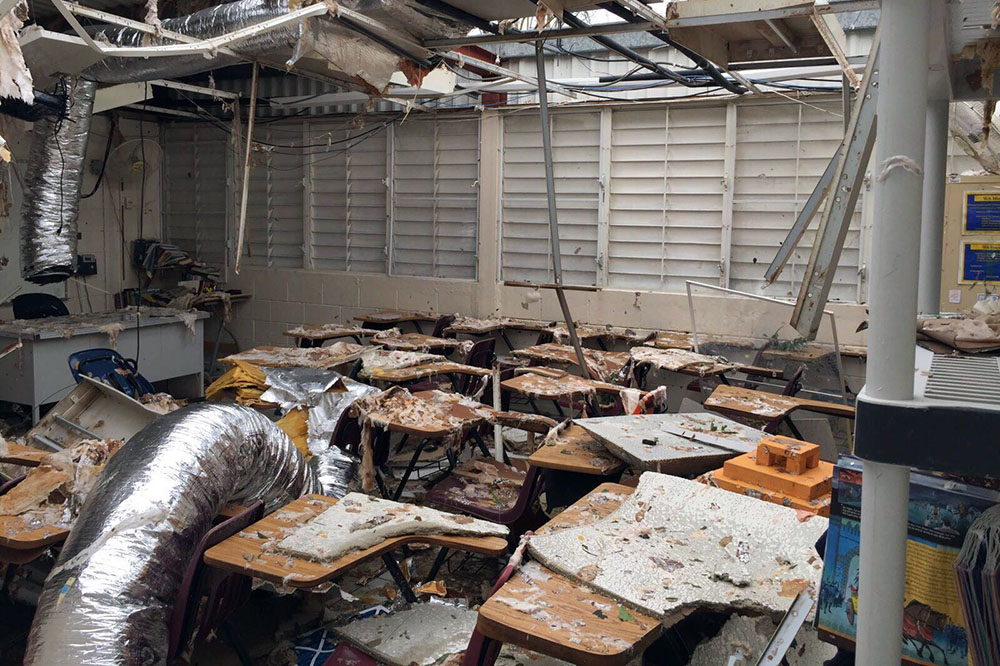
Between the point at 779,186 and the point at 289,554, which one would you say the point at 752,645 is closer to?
the point at 289,554

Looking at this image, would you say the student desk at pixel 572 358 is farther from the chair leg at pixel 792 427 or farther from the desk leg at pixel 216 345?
the desk leg at pixel 216 345

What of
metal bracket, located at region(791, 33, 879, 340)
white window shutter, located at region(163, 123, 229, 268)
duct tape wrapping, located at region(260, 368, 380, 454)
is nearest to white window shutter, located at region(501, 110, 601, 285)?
A: duct tape wrapping, located at region(260, 368, 380, 454)

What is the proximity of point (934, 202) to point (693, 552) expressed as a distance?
50.5 inches

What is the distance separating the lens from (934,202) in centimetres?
239

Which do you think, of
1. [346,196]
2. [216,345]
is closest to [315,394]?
[346,196]

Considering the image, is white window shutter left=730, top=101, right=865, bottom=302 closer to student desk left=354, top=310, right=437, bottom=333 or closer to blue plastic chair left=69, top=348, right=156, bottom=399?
student desk left=354, top=310, right=437, bottom=333

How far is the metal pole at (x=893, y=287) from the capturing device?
1050mm

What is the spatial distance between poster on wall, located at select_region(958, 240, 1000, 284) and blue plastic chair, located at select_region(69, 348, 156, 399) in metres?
5.38

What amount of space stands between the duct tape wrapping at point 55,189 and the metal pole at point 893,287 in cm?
652

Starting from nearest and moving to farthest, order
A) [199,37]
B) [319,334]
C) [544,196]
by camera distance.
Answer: [199,37] < [319,334] < [544,196]

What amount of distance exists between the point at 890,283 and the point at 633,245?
6.74 metres

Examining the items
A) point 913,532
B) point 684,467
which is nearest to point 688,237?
point 684,467

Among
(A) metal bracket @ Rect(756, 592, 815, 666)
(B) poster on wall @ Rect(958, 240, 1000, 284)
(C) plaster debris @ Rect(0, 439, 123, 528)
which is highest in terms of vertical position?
(B) poster on wall @ Rect(958, 240, 1000, 284)

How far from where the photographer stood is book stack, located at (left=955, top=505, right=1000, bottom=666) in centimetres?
107
